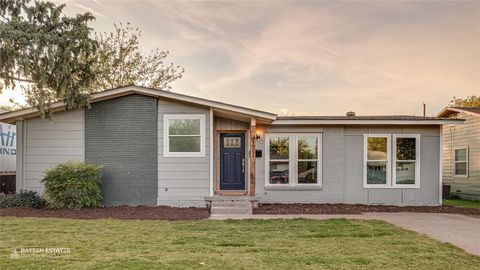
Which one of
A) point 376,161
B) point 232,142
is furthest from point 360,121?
point 232,142

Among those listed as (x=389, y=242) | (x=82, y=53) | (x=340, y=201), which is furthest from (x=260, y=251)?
(x=82, y=53)

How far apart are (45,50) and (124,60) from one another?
1555 cm

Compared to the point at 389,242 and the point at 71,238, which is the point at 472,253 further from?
the point at 71,238

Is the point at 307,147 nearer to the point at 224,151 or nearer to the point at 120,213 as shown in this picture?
the point at 224,151

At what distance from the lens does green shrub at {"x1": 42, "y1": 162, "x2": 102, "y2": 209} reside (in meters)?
10.5

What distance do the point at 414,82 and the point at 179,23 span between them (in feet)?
33.7

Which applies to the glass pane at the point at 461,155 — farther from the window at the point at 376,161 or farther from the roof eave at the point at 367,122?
the window at the point at 376,161

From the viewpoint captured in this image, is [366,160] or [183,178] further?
[366,160]

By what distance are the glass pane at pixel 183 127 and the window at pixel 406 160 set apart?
6.45m

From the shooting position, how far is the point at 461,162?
55.8ft

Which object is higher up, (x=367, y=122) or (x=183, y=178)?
(x=367, y=122)

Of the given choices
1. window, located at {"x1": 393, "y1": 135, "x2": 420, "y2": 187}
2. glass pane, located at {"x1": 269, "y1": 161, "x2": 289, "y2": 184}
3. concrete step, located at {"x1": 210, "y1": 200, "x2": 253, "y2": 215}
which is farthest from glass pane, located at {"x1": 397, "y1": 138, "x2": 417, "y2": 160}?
concrete step, located at {"x1": 210, "y1": 200, "x2": 253, "y2": 215}

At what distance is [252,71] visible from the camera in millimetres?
16656

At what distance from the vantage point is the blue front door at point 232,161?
12562 mm
